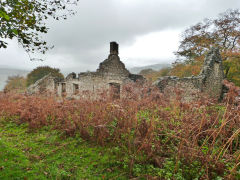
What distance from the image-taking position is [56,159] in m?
3.56

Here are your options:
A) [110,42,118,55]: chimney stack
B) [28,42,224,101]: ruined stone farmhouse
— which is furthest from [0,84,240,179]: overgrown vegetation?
[110,42,118,55]: chimney stack

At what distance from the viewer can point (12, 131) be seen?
5.54 metres

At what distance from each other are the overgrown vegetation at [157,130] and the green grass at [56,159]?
238 millimetres

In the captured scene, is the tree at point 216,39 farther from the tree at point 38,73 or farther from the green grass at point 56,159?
the tree at point 38,73

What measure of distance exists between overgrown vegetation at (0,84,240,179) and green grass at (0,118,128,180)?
9.4 inches

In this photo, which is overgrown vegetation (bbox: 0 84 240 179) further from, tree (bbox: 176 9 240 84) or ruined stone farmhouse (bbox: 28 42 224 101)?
tree (bbox: 176 9 240 84)

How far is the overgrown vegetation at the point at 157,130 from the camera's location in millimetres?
2596

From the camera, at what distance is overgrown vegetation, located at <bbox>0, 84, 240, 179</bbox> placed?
2.60m

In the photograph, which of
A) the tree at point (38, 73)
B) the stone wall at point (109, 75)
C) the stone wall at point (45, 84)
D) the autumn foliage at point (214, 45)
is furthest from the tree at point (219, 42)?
the tree at point (38, 73)

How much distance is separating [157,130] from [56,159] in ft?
9.72

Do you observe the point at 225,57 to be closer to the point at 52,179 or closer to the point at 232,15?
the point at 232,15

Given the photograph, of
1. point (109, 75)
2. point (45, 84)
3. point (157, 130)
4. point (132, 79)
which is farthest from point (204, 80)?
point (45, 84)

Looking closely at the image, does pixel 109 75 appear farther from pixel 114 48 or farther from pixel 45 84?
pixel 45 84

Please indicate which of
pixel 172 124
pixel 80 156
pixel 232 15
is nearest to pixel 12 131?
pixel 80 156
